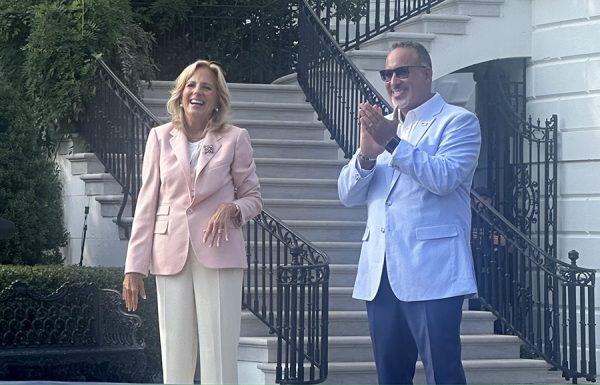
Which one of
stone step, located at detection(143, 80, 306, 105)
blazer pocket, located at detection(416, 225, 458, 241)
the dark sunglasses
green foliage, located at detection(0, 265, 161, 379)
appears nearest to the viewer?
blazer pocket, located at detection(416, 225, 458, 241)

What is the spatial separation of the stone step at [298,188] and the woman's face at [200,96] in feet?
18.8

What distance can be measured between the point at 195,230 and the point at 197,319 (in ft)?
1.33

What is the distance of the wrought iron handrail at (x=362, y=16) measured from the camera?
44.8ft

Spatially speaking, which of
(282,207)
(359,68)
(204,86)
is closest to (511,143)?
(359,68)

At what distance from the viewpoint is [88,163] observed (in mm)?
12320

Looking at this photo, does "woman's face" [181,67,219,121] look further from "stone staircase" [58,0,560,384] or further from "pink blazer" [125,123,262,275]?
"stone staircase" [58,0,560,384]

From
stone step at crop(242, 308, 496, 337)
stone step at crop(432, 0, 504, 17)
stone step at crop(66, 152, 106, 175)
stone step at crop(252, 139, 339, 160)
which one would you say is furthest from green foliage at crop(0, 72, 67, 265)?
stone step at crop(432, 0, 504, 17)

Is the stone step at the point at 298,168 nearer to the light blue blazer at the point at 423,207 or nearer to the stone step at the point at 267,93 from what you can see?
the stone step at the point at 267,93

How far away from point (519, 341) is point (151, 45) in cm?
510

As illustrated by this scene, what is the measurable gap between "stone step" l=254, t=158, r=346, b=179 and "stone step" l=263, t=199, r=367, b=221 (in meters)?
0.55

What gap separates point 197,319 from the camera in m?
6.24

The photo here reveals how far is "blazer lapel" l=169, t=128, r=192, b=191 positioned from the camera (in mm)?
6328

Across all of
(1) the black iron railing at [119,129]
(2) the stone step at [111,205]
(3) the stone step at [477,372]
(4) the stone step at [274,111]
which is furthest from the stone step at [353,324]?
(4) the stone step at [274,111]

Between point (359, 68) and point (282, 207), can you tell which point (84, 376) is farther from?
point (359, 68)
